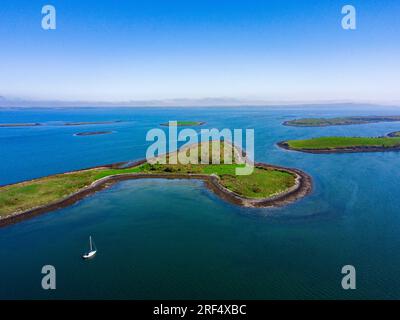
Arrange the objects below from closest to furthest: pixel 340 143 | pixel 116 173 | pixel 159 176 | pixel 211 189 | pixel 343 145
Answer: pixel 211 189 → pixel 159 176 → pixel 116 173 → pixel 343 145 → pixel 340 143

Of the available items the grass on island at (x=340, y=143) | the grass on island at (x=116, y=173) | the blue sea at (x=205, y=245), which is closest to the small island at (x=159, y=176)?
the grass on island at (x=116, y=173)

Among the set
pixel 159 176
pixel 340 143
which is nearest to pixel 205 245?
pixel 159 176

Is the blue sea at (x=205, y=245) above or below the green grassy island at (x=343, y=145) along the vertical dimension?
below

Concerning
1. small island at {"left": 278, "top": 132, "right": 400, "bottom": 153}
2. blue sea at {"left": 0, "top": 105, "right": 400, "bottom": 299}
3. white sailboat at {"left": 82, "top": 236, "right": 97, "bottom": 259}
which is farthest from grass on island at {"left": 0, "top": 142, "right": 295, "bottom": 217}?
small island at {"left": 278, "top": 132, "right": 400, "bottom": 153}

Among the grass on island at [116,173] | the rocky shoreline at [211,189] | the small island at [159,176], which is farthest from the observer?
the grass on island at [116,173]

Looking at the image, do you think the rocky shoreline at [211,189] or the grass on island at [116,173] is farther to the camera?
the grass on island at [116,173]

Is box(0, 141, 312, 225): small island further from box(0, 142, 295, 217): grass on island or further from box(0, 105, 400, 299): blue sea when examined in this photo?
box(0, 105, 400, 299): blue sea

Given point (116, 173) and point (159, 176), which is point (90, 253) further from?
point (116, 173)

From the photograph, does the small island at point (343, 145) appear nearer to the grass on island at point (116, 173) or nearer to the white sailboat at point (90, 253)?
the grass on island at point (116, 173)
